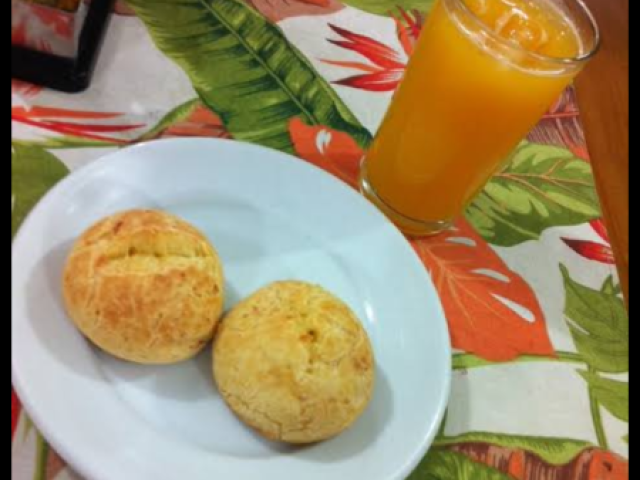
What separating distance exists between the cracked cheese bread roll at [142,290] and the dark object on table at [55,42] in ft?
0.94

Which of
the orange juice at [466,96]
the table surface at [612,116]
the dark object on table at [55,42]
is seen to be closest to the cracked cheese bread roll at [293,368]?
the orange juice at [466,96]

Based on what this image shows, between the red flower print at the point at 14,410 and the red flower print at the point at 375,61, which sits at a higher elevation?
the red flower print at the point at 375,61

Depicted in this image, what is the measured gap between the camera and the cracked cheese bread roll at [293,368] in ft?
1.90

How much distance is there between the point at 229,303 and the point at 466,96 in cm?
35

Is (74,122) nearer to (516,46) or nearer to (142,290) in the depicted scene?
(142,290)

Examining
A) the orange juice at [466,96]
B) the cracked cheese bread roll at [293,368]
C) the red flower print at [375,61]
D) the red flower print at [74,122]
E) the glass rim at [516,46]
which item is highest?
the glass rim at [516,46]

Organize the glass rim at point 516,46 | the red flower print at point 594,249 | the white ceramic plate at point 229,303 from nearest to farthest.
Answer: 1. the white ceramic plate at point 229,303
2. the glass rim at point 516,46
3. the red flower print at point 594,249

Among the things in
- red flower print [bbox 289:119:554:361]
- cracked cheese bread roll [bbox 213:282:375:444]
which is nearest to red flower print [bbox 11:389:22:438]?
cracked cheese bread roll [bbox 213:282:375:444]

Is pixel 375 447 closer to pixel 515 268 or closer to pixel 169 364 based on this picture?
pixel 169 364

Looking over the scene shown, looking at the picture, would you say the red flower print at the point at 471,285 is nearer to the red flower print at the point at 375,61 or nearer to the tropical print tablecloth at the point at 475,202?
the tropical print tablecloth at the point at 475,202

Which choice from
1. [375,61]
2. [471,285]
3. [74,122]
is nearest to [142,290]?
[74,122]

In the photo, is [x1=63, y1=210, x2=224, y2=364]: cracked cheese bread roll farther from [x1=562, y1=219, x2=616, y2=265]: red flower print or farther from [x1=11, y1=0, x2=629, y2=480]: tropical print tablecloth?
[x1=562, y1=219, x2=616, y2=265]: red flower print

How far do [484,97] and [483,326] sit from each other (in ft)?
0.94

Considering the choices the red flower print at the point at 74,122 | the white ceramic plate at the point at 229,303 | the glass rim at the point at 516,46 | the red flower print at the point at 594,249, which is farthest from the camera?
the red flower print at the point at 594,249
